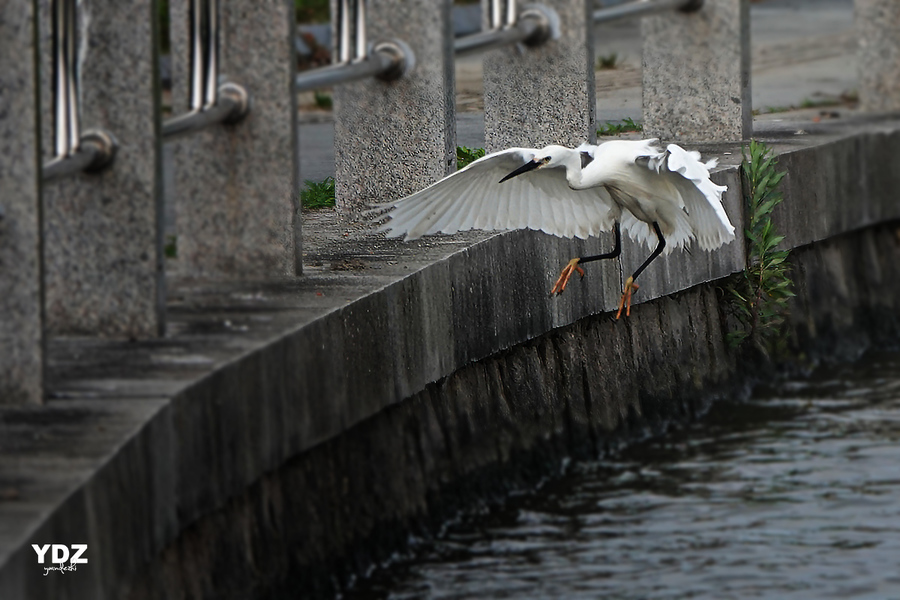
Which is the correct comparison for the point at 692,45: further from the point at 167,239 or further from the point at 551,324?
the point at 167,239

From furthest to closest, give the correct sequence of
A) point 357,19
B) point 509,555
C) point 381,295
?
point 357,19
point 509,555
point 381,295

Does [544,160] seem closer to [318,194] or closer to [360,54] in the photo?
[360,54]

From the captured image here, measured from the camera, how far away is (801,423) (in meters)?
9.10

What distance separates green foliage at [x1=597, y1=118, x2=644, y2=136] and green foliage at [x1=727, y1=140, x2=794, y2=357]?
1005mm

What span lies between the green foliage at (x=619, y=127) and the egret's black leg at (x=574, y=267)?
2335mm

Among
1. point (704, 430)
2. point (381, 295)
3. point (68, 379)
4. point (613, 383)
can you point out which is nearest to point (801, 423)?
point (704, 430)

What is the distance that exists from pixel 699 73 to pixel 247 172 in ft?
14.4

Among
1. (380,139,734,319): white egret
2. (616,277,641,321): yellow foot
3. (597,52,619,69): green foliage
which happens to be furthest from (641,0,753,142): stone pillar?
(597,52,619,69): green foliage

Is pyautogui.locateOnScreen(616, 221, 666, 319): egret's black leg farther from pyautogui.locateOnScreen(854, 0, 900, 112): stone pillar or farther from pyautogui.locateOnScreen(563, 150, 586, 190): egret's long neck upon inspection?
pyautogui.locateOnScreen(854, 0, 900, 112): stone pillar

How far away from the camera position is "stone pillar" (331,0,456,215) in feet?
24.8

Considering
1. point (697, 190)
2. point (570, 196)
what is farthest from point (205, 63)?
point (697, 190)

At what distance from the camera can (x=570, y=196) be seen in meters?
7.45

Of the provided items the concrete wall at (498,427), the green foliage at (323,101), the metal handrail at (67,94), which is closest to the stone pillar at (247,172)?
the concrete wall at (498,427)

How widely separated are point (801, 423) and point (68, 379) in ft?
15.9
